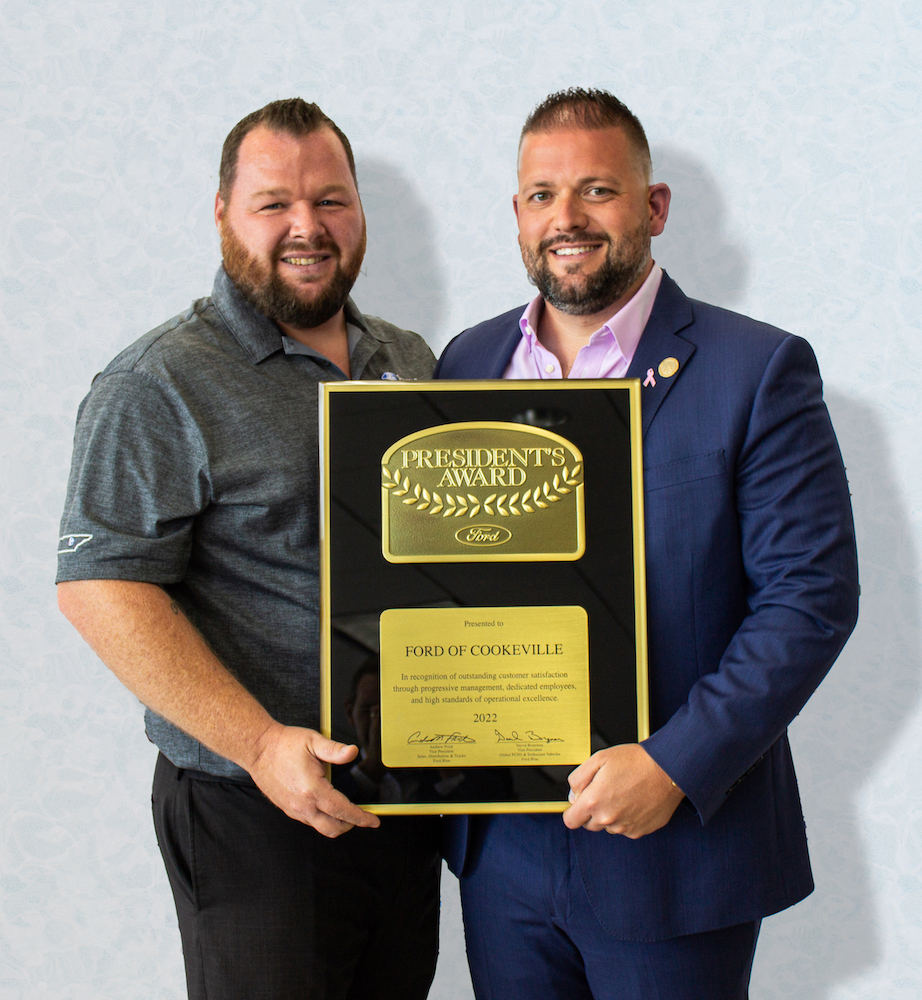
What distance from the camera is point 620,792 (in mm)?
1160

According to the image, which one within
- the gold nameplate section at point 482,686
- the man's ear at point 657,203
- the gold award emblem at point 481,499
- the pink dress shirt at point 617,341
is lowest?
the gold nameplate section at point 482,686

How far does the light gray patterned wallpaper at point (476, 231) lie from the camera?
1849mm

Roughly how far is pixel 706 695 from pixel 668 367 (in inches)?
17.4

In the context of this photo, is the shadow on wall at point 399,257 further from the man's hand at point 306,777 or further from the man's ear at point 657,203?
the man's hand at point 306,777

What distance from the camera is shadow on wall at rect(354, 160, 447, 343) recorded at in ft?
6.28

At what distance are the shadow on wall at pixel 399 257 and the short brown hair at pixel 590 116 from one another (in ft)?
1.66

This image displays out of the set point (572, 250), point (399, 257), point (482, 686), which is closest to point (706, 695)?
point (482, 686)

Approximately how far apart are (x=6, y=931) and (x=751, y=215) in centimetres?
219

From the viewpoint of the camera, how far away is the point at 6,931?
2049 millimetres

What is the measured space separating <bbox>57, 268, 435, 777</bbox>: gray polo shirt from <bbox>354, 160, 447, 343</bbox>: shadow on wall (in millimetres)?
538

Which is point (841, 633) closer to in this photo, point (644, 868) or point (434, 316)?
point (644, 868)

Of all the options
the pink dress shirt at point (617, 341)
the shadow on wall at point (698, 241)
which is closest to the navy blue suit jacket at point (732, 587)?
the pink dress shirt at point (617, 341)

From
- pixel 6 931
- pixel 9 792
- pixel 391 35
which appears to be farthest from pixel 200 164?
pixel 6 931

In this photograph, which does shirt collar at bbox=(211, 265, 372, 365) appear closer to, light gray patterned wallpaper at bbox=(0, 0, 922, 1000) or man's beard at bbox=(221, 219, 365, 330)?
man's beard at bbox=(221, 219, 365, 330)
